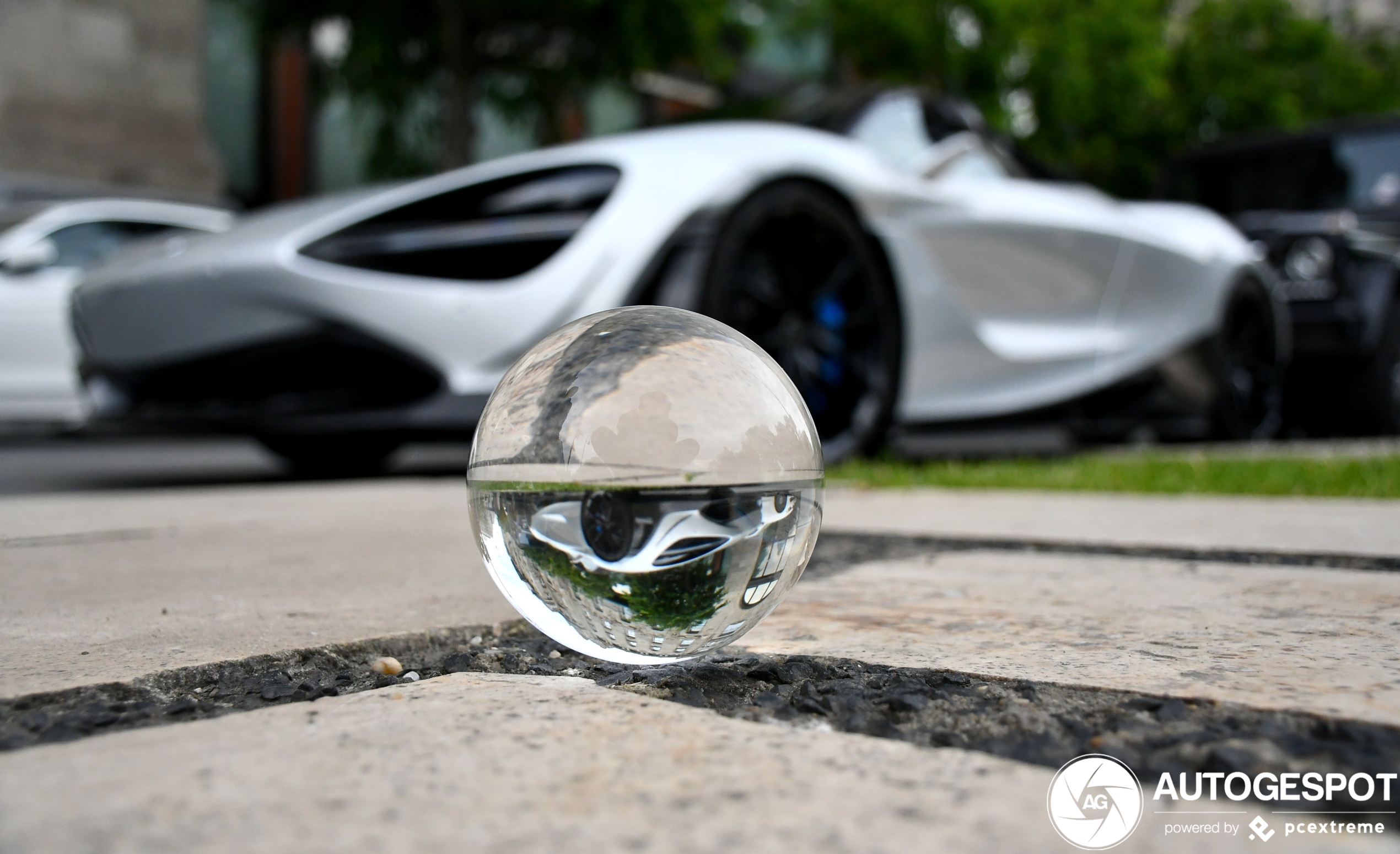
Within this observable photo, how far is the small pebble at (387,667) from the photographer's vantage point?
3.86 feet

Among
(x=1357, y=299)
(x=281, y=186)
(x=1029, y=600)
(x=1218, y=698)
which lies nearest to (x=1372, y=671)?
(x=1218, y=698)

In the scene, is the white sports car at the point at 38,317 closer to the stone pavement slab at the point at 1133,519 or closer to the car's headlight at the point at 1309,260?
the stone pavement slab at the point at 1133,519

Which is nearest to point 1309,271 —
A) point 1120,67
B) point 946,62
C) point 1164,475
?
point 1164,475

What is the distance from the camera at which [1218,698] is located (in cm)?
98

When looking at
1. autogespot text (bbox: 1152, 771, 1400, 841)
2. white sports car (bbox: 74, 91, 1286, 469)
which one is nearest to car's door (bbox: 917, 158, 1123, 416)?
white sports car (bbox: 74, 91, 1286, 469)

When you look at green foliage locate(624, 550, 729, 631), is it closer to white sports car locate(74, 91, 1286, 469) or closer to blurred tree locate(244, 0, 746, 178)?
white sports car locate(74, 91, 1286, 469)

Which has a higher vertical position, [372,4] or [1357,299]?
[372,4]

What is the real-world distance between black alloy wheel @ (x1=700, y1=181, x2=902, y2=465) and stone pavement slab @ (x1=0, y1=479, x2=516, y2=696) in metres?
1.02

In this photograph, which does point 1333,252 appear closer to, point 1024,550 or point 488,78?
point 1024,550

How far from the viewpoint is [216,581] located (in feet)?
5.56

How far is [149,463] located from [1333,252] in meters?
5.73

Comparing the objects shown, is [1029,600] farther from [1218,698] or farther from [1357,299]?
[1357,299]

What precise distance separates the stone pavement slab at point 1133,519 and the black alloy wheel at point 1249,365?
213cm

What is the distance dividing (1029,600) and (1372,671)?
0.49 meters
